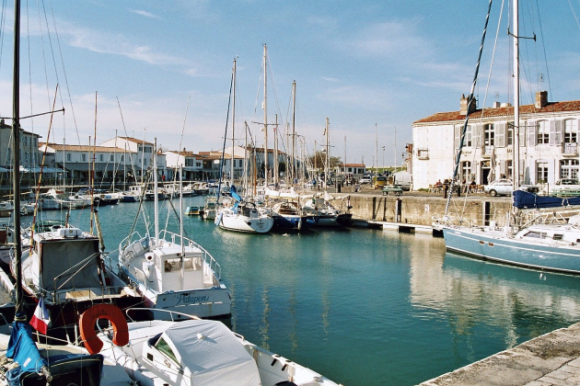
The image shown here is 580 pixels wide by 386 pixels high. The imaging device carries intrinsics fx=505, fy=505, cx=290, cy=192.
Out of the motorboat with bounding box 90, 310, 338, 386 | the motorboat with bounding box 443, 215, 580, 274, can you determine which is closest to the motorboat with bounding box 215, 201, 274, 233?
the motorboat with bounding box 443, 215, 580, 274

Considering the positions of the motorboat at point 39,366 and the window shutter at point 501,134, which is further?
the window shutter at point 501,134

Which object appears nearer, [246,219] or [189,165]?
[246,219]

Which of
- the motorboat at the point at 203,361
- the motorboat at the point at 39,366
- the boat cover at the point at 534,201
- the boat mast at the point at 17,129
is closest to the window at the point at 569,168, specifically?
the boat cover at the point at 534,201

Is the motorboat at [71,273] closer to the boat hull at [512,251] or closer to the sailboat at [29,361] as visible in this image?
the sailboat at [29,361]

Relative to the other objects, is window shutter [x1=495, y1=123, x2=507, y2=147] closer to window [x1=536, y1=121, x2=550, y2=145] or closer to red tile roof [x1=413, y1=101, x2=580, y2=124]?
red tile roof [x1=413, y1=101, x2=580, y2=124]

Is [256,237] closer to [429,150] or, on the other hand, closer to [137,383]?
[429,150]

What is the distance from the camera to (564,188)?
36469 mm

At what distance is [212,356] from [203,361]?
0.21 metres

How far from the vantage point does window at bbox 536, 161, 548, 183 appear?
138ft

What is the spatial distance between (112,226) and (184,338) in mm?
36383

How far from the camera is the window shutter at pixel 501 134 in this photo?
144ft

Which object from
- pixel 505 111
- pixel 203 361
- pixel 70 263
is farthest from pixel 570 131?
pixel 203 361

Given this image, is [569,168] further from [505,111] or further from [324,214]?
[324,214]

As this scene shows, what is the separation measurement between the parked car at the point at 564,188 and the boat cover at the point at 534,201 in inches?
357
